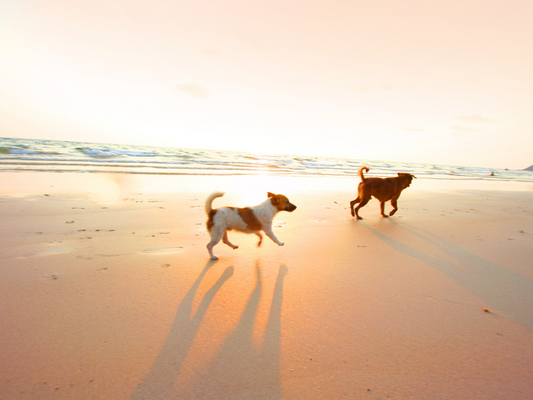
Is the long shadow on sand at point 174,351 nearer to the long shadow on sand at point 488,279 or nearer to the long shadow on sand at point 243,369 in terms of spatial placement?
the long shadow on sand at point 243,369

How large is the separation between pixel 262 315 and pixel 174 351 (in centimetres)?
75

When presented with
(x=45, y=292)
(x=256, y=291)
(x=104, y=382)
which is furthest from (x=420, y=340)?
(x=45, y=292)

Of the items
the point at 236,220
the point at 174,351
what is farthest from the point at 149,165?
the point at 174,351

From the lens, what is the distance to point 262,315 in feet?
7.57

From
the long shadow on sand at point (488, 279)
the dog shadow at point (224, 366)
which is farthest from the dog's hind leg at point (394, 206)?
the dog shadow at point (224, 366)

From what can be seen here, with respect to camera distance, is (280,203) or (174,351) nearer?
(174,351)

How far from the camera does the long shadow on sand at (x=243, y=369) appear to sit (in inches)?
60.3

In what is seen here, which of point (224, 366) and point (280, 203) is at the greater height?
point (280, 203)

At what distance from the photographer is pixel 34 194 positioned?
23.6ft

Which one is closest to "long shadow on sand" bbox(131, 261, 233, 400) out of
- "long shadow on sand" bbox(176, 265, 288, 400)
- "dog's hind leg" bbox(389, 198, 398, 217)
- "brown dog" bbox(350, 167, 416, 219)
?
"long shadow on sand" bbox(176, 265, 288, 400)

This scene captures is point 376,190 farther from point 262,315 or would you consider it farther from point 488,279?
point 262,315

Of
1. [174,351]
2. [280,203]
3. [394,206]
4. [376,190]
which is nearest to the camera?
[174,351]

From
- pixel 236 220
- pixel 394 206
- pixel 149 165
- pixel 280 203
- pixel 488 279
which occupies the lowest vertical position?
pixel 149 165

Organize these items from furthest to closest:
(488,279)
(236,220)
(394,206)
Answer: (394,206)
(236,220)
(488,279)
